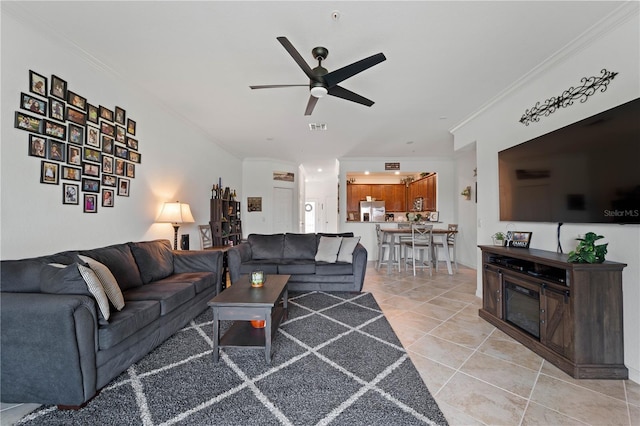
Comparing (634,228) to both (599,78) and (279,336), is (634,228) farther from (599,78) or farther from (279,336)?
(279,336)

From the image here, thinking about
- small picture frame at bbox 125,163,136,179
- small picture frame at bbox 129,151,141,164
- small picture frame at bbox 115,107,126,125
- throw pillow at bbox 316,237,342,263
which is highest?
small picture frame at bbox 115,107,126,125

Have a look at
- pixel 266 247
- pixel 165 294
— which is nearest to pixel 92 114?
pixel 165 294

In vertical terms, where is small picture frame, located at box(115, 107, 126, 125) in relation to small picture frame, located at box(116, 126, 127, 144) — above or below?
above

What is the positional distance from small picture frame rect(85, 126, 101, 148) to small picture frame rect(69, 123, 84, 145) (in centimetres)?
7

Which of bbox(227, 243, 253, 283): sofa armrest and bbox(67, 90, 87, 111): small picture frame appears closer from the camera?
bbox(67, 90, 87, 111): small picture frame

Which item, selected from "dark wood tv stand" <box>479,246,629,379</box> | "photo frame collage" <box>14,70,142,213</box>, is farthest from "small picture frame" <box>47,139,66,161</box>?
"dark wood tv stand" <box>479,246,629,379</box>

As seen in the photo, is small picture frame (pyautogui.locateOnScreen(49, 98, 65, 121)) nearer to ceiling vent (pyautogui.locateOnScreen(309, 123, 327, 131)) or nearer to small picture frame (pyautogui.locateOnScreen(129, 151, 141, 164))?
small picture frame (pyautogui.locateOnScreen(129, 151, 141, 164))

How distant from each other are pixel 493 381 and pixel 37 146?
3948 mm

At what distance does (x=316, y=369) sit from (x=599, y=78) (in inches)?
129

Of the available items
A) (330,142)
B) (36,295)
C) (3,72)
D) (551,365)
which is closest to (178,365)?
(36,295)

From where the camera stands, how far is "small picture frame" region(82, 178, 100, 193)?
8.52ft

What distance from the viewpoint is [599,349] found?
6.33 feet

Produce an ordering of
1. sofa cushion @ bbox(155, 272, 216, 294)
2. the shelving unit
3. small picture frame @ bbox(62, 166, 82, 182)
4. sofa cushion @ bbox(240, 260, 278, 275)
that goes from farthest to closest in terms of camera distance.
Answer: the shelving unit → sofa cushion @ bbox(240, 260, 278, 275) → sofa cushion @ bbox(155, 272, 216, 294) → small picture frame @ bbox(62, 166, 82, 182)

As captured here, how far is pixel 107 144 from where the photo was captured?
2.87m
